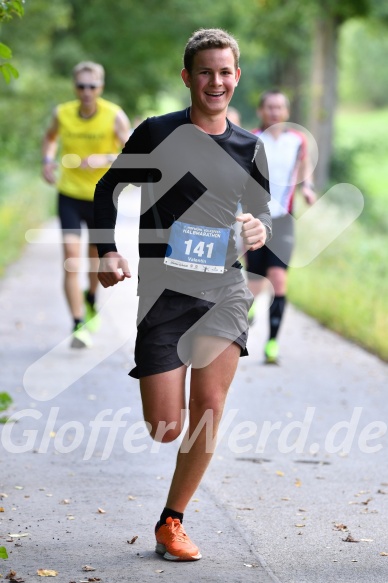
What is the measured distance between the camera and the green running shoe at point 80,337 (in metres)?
10.3

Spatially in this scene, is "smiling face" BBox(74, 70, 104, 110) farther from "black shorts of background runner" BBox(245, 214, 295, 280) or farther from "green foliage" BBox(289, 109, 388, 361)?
"green foliage" BBox(289, 109, 388, 361)

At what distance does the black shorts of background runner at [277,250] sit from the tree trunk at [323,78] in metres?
15.1

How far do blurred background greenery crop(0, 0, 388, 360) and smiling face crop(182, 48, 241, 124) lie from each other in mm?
926

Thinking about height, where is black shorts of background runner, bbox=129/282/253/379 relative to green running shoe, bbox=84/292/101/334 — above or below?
above

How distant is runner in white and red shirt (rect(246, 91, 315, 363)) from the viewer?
9812 millimetres

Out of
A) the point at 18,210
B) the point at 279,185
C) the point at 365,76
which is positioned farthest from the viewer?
the point at 365,76

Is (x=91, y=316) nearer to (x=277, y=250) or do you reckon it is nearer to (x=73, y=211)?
(x=73, y=211)

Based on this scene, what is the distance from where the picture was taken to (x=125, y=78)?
43531mm

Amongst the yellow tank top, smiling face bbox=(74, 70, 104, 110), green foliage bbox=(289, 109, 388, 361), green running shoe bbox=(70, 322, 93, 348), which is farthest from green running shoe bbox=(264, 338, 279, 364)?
smiling face bbox=(74, 70, 104, 110)

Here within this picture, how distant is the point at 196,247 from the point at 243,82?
49030 millimetres

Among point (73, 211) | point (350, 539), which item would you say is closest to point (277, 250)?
point (73, 211)

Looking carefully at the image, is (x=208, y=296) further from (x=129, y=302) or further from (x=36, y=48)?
(x=36, y=48)

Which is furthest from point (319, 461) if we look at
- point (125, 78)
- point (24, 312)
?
point (125, 78)

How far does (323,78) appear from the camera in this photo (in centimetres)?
2500
